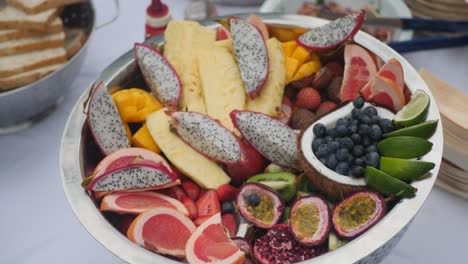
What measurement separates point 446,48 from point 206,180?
0.93m

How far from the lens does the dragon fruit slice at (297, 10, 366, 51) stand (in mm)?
1224

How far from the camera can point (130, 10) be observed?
A: 1.83 m

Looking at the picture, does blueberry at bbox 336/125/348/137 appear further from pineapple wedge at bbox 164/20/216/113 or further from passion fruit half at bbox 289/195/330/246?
pineapple wedge at bbox 164/20/216/113

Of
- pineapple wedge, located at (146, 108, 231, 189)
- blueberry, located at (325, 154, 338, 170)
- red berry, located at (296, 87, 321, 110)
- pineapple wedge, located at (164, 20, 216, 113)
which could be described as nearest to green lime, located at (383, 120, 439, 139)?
blueberry, located at (325, 154, 338, 170)

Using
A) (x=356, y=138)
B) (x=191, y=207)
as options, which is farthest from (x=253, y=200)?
(x=356, y=138)

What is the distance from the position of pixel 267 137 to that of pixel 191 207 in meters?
0.21

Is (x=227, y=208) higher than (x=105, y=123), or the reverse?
(x=105, y=123)

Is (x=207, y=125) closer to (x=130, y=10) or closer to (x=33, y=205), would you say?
(x=33, y=205)

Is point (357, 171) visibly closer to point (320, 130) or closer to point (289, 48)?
point (320, 130)

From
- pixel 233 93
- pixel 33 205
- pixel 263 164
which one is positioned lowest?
pixel 33 205

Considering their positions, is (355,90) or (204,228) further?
(355,90)

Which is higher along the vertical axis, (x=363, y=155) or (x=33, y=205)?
(x=363, y=155)

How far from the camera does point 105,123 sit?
111 cm

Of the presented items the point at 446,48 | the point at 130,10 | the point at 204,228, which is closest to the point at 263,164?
the point at 204,228
